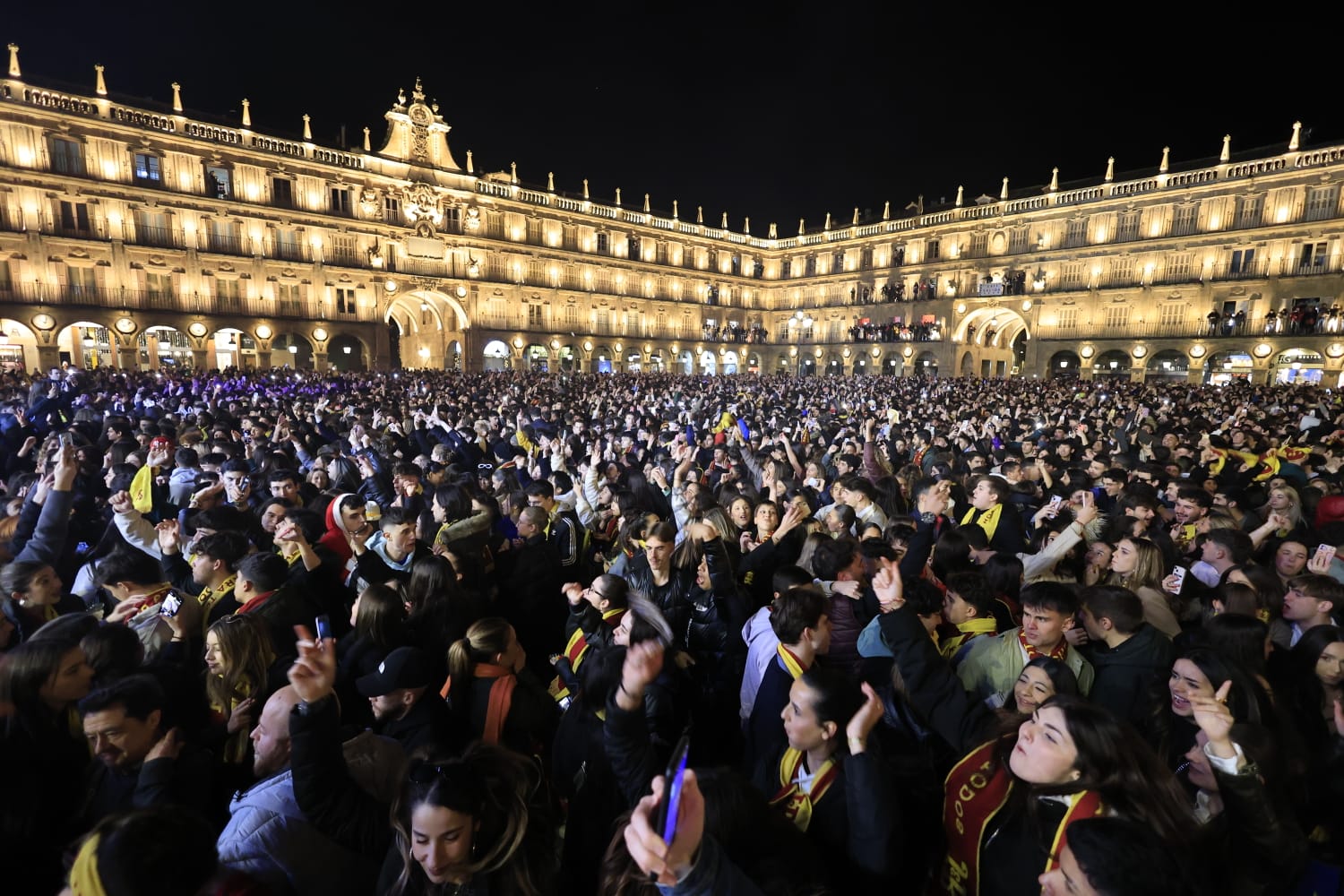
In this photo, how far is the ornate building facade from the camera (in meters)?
28.8

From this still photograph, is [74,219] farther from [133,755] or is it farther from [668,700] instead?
[668,700]

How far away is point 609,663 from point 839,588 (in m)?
1.71

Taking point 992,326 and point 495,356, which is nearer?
point 495,356

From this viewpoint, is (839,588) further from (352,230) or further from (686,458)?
(352,230)

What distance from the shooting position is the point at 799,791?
218cm

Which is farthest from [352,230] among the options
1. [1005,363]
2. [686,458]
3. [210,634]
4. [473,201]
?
[1005,363]

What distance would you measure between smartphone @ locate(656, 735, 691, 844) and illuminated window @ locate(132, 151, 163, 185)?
134 ft

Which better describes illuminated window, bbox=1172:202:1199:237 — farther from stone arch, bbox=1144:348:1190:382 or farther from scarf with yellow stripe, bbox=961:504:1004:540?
scarf with yellow stripe, bbox=961:504:1004:540

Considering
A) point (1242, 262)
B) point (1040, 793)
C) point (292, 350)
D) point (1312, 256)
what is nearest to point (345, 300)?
point (292, 350)

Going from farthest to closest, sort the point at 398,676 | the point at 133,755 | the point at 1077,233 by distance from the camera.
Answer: the point at 1077,233
the point at 398,676
the point at 133,755

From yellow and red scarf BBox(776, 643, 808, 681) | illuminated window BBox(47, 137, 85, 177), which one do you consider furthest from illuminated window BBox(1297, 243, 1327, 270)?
illuminated window BBox(47, 137, 85, 177)

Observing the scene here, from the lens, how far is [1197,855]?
178 centimetres

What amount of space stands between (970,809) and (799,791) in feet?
1.87

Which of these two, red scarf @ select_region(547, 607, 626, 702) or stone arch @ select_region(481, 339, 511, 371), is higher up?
stone arch @ select_region(481, 339, 511, 371)
